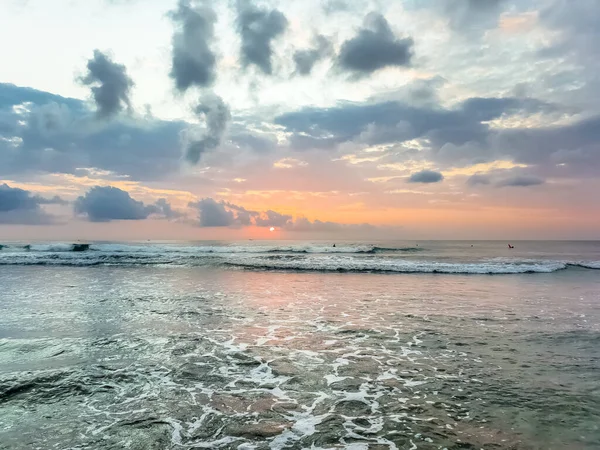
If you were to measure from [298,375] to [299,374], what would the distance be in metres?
0.06

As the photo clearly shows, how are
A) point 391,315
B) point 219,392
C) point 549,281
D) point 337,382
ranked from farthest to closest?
1. point 549,281
2. point 391,315
3. point 337,382
4. point 219,392

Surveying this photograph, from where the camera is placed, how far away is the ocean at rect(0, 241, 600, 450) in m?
5.44

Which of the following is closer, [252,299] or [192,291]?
[252,299]

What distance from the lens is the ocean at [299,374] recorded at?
17.9 feet

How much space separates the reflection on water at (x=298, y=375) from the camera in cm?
546

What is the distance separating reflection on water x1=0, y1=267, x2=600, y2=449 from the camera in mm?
5457

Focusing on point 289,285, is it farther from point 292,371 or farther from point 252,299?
point 292,371

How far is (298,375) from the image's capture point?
7.86m

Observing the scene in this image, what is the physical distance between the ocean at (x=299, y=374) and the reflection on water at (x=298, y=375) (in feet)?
0.11

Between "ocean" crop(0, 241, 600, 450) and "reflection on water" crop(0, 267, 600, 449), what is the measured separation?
0.03 m

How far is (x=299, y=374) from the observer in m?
7.91

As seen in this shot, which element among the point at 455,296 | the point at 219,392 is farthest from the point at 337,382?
the point at 455,296

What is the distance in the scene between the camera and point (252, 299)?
1778 cm

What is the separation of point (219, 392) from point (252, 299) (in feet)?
35.6
